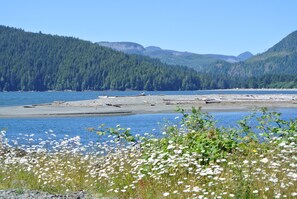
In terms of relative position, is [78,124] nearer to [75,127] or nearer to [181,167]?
[75,127]

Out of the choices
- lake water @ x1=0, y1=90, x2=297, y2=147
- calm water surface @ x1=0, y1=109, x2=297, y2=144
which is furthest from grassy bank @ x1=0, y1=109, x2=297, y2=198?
calm water surface @ x1=0, y1=109, x2=297, y2=144

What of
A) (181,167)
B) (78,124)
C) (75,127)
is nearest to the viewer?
(181,167)

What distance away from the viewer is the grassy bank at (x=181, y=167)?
9562 millimetres

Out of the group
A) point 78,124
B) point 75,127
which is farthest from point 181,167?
point 78,124

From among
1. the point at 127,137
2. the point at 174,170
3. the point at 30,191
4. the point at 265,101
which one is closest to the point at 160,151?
the point at 174,170

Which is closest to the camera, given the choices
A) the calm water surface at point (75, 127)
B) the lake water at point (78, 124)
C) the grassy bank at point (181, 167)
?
the grassy bank at point (181, 167)

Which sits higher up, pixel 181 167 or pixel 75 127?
pixel 181 167

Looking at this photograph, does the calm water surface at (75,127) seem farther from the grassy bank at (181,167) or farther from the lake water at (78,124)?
the grassy bank at (181,167)

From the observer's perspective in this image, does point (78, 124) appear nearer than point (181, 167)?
No

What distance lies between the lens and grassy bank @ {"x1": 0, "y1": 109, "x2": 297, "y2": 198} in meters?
9.56

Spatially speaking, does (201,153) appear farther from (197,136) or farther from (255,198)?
(255,198)

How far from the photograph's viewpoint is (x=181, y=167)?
10867mm

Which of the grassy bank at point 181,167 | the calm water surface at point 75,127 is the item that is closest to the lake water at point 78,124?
the calm water surface at point 75,127

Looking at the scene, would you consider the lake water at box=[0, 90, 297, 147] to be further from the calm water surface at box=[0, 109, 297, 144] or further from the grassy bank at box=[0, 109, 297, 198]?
Answer: the grassy bank at box=[0, 109, 297, 198]
